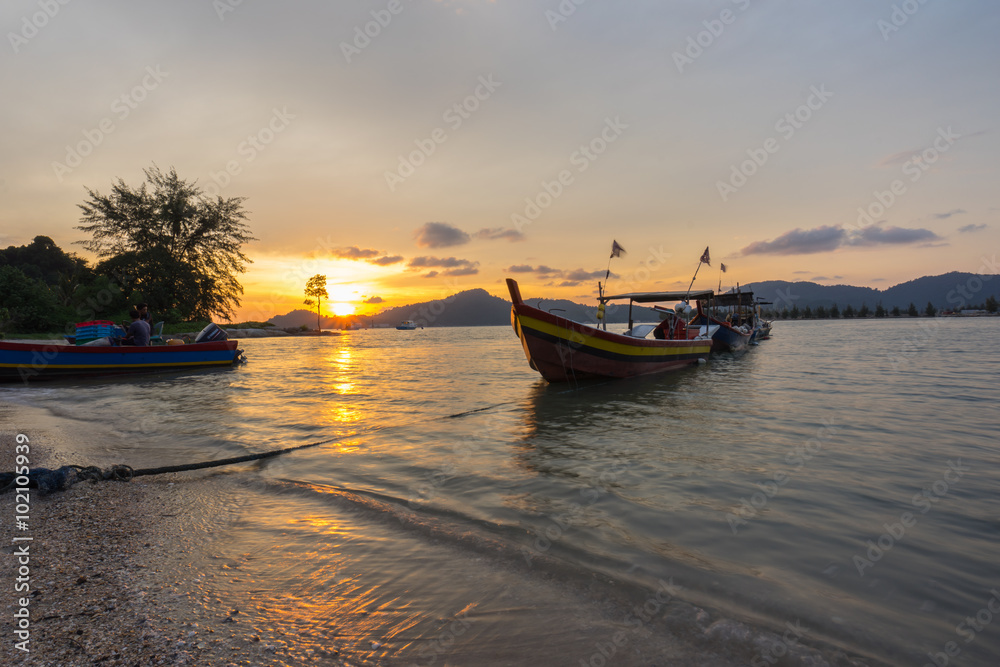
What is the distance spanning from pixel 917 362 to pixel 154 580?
29755mm

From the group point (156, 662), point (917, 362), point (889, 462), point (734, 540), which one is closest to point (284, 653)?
point (156, 662)

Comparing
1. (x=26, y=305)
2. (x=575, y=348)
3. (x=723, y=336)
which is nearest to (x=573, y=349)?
(x=575, y=348)

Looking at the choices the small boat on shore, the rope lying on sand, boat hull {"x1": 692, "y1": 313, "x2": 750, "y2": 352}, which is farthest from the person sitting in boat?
boat hull {"x1": 692, "y1": 313, "x2": 750, "y2": 352}

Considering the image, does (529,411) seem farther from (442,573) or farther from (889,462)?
(442,573)

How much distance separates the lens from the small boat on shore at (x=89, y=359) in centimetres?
1711

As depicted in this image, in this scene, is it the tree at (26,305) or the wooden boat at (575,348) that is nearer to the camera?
the wooden boat at (575,348)

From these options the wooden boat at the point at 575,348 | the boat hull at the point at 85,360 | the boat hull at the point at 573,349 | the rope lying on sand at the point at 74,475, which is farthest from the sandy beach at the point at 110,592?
the boat hull at the point at 85,360

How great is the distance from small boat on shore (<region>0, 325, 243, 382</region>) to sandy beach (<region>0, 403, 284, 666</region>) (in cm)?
1710

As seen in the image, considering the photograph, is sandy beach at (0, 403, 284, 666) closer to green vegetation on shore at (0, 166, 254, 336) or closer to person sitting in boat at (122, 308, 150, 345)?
person sitting in boat at (122, 308, 150, 345)

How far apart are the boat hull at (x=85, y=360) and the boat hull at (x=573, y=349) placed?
15971mm

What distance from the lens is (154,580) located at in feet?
11.0

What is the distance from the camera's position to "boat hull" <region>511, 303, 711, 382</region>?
15.0 m

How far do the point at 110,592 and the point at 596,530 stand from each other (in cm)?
398

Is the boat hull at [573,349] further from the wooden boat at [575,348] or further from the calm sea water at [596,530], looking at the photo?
the calm sea water at [596,530]
